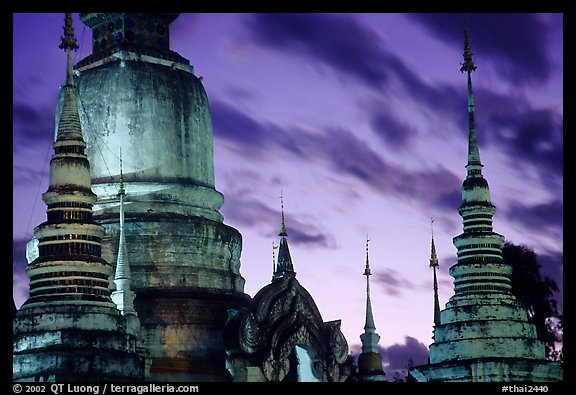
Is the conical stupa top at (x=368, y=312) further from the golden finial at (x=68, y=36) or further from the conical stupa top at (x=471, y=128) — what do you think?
the golden finial at (x=68, y=36)

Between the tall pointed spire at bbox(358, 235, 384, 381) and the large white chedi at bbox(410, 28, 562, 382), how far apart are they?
1.01 m

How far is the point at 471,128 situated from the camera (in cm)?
4794

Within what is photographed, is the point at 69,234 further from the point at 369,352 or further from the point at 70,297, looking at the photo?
the point at 369,352

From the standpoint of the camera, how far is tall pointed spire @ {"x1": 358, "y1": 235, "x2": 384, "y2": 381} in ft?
157

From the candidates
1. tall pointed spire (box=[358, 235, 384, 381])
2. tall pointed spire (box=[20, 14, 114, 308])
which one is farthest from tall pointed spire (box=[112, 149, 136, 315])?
tall pointed spire (box=[358, 235, 384, 381])

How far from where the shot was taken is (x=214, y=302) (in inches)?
A: 1839

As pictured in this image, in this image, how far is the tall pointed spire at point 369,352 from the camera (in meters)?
48.0

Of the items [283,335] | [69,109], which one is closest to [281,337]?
[283,335]

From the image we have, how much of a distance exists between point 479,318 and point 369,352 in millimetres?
3599
